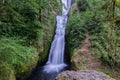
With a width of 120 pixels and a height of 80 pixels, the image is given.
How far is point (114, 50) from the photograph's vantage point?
9.88 meters

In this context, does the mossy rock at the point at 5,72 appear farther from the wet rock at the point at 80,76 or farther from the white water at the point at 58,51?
the white water at the point at 58,51

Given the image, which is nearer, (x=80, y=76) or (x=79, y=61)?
(x=80, y=76)

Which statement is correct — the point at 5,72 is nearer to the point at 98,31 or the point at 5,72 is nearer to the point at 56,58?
the point at 56,58

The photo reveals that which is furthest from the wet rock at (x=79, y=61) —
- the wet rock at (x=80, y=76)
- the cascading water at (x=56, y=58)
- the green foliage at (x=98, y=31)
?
the wet rock at (x=80, y=76)

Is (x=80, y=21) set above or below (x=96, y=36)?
above

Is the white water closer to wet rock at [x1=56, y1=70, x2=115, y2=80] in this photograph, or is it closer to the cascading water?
the cascading water

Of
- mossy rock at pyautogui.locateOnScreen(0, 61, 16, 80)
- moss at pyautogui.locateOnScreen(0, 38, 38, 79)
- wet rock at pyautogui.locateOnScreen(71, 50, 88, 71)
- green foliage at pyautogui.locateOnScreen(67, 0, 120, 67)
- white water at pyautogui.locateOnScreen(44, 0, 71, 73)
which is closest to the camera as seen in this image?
mossy rock at pyautogui.locateOnScreen(0, 61, 16, 80)

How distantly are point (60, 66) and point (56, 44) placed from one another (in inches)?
88.4

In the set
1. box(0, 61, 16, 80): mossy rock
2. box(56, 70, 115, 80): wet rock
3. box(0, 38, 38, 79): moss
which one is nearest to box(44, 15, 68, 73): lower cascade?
box(0, 38, 38, 79): moss

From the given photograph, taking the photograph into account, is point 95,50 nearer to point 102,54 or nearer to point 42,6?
point 102,54

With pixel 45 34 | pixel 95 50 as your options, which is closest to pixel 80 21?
pixel 45 34

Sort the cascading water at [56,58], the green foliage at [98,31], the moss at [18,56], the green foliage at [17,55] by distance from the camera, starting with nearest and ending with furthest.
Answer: the green foliage at [17,55]
the moss at [18,56]
the green foliage at [98,31]
the cascading water at [56,58]

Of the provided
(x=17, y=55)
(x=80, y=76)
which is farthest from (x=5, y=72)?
(x=80, y=76)

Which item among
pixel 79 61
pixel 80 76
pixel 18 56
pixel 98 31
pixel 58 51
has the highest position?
pixel 98 31
